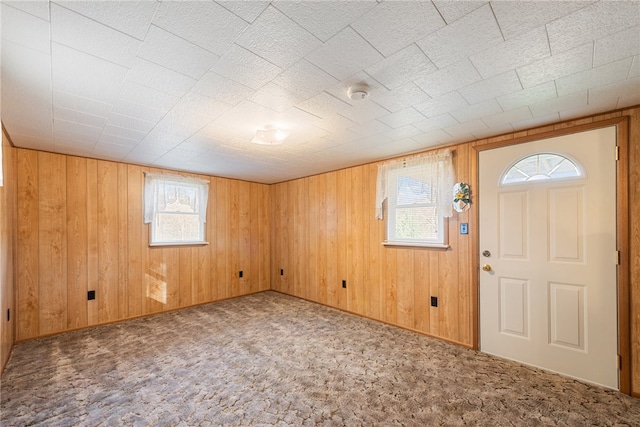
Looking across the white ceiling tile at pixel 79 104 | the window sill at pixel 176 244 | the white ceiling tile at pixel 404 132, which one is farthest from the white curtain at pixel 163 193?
the white ceiling tile at pixel 404 132

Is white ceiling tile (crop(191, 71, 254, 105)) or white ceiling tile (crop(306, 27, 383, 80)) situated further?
white ceiling tile (crop(191, 71, 254, 105))

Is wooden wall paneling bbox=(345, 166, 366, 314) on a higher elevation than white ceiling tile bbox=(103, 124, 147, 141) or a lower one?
lower

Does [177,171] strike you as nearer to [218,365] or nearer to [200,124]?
[200,124]

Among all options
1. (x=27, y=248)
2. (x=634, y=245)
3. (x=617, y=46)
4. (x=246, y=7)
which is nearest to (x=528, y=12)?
(x=617, y=46)

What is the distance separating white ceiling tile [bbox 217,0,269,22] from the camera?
1124mm

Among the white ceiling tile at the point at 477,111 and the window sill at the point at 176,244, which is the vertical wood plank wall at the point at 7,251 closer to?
the window sill at the point at 176,244

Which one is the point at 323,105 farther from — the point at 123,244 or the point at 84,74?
the point at 123,244

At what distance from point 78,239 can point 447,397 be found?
4461 mm

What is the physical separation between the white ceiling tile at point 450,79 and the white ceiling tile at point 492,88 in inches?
3.3

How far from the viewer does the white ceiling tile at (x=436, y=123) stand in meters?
2.34

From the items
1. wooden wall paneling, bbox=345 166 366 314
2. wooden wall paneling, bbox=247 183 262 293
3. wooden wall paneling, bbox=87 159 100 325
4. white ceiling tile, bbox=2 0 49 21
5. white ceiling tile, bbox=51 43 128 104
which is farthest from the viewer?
wooden wall paneling, bbox=247 183 262 293

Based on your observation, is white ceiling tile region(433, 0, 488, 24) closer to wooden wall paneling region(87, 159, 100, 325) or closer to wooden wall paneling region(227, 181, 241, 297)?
wooden wall paneling region(87, 159, 100, 325)

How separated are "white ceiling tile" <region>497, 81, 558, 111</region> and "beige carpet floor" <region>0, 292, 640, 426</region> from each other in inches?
88.4

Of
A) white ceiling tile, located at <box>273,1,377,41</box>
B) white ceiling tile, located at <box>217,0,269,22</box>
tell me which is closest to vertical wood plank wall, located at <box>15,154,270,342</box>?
white ceiling tile, located at <box>217,0,269,22</box>
